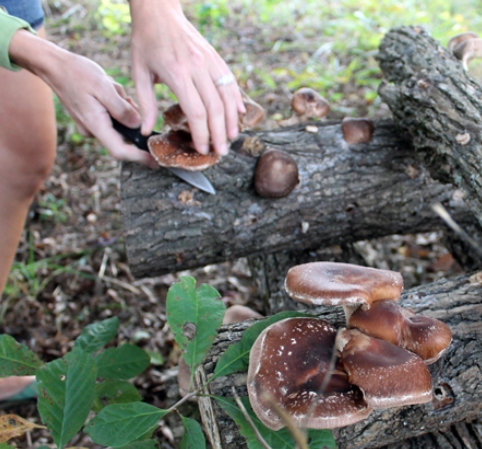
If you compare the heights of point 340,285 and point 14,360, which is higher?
point 340,285

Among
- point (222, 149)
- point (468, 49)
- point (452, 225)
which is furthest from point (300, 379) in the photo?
point (468, 49)

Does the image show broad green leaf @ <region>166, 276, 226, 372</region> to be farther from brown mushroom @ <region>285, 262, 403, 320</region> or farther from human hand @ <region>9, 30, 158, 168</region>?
human hand @ <region>9, 30, 158, 168</region>

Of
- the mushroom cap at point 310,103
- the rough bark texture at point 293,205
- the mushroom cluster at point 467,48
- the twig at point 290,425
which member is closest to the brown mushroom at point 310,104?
the mushroom cap at point 310,103

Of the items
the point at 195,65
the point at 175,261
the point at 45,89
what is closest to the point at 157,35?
the point at 195,65

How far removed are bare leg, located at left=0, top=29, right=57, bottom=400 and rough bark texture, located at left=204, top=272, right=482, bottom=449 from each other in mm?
2077

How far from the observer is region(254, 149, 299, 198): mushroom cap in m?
3.29

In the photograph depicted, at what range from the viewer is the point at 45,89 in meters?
3.56

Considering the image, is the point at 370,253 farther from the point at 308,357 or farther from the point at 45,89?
the point at 45,89

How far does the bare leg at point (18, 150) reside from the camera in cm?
325

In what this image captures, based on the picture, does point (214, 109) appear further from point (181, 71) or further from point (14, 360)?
point (14, 360)

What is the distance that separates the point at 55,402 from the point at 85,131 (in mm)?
1897

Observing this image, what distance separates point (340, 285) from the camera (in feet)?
6.30

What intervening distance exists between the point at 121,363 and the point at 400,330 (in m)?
1.64

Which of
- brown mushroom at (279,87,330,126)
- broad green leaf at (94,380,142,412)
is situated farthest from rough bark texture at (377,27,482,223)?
broad green leaf at (94,380,142,412)
